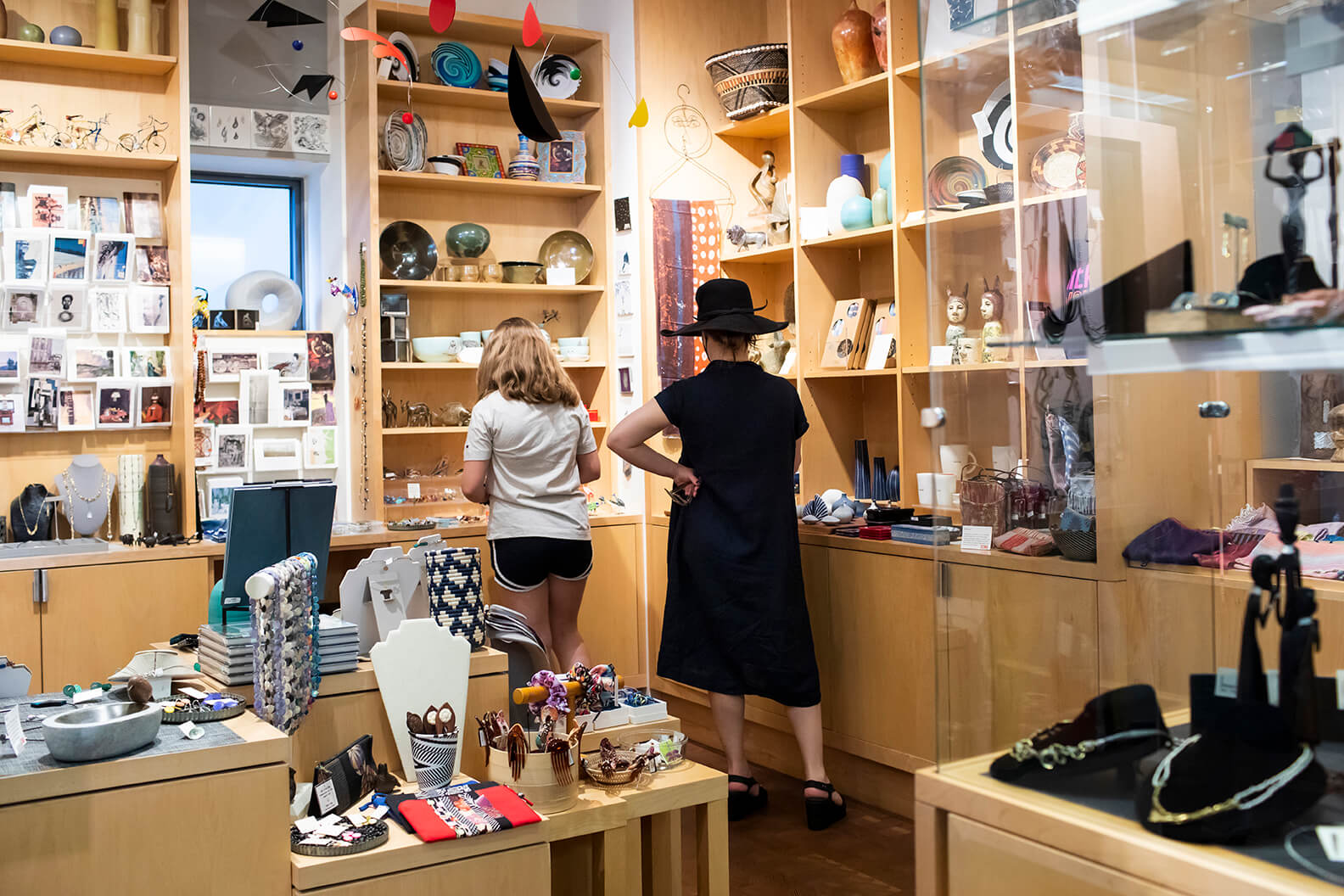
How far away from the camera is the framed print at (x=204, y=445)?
479 centimetres

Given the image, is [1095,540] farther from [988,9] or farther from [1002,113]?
[988,9]

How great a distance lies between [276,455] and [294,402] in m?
0.25

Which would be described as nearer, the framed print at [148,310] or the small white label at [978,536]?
the small white label at [978,536]

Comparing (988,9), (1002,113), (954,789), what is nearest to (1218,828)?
(954,789)

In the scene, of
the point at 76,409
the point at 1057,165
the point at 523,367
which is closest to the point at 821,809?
the point at 523,367

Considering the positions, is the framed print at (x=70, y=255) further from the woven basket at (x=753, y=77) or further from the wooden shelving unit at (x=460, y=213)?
the woven basket at (x=753, y=77)

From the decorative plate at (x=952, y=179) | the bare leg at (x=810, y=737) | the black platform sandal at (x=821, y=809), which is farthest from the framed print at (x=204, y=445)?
the decorative plate at (x=952, y=179)

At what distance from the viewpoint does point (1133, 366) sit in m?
1.17

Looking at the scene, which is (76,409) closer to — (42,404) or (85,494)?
(42,404)

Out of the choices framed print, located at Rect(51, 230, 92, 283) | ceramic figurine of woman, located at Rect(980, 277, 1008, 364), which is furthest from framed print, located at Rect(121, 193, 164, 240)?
ceramic figurine of woman, located at Rect(980, 277, 1008, 364)

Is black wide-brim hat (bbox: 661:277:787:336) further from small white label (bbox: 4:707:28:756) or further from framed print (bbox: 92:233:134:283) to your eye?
framed print (bbox: 92:233:134:283)

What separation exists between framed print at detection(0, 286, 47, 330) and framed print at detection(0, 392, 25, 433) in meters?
0.27

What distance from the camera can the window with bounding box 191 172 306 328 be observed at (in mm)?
5176

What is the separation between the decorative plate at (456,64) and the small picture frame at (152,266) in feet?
4.67
